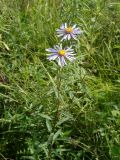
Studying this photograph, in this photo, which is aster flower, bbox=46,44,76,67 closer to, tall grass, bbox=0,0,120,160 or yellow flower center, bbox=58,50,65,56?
yellow flower center, bbox=58,50,65,56

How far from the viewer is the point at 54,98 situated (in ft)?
6.38

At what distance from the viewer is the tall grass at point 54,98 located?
181 centimetres

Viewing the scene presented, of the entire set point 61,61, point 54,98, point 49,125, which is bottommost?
point 49,125

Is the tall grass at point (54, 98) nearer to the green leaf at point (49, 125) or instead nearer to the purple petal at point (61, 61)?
the green leaf at point (49, 125)

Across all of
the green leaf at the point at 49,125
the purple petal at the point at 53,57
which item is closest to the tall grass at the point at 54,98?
the green leaf at the point at 49,125

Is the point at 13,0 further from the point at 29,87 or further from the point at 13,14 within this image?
the point at 29,87

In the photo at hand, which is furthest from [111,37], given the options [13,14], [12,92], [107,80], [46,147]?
[46,147]

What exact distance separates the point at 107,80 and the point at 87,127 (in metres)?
0.43

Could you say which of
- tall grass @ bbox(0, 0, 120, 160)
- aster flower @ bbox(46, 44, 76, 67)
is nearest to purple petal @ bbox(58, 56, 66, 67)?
aster flower @ bbox(46, 44, 76, 67)

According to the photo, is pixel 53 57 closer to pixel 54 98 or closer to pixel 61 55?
pixel 61 55

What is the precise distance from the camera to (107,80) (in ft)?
7.48

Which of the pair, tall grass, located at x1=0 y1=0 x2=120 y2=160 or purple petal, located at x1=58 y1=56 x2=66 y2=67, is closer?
purple petal, located at x1=58 y1=56 x2=66 y2=67

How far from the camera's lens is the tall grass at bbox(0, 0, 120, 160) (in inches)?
71.4

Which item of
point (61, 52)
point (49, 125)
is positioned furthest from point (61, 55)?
point (49, 125)
